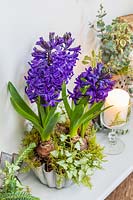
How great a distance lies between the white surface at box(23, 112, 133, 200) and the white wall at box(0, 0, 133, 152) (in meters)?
0.16

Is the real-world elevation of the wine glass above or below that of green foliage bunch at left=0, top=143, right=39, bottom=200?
above

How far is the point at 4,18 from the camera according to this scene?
901 mm

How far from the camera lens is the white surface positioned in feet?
3.40

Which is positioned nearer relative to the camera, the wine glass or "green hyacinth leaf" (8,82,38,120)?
"green hyacinth leaf" (8,82,38,120)

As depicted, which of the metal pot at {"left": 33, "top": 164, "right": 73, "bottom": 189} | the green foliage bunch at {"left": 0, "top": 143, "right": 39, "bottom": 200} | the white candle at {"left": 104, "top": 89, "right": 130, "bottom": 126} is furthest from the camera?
the white candle at {"left": 104, "top": 89, "right": 130, "bottom": 126}

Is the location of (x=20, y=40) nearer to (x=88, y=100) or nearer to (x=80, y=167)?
(x=88, y=100)

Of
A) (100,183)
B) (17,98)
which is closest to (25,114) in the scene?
(17,98)

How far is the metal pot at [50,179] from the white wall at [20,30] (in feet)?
0.41

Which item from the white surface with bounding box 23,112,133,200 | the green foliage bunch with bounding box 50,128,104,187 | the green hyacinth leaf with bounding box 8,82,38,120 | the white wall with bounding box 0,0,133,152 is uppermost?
the white wall with bounding box 0,0,133,152

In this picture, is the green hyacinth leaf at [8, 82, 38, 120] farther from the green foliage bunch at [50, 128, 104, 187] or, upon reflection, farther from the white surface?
the white surface

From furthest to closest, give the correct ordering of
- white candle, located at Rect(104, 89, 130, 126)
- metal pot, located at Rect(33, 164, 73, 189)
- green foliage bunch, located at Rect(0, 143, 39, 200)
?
1. white candle, located at Rect(104, 89, 130, 126)
2. metal pot, located at Rect(33, 164, 73, 189)
3. green foliage bunch, located at Rect(0, 143, 39, 200)

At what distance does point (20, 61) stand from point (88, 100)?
0.74 feet

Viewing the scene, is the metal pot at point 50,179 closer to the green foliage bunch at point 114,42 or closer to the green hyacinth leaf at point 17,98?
the green hyacinth leaf at point 17,98

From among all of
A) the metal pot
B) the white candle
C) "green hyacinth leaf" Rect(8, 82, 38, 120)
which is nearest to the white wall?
"green hyacinth leaf" Rect(8, 82, 38, 120)
